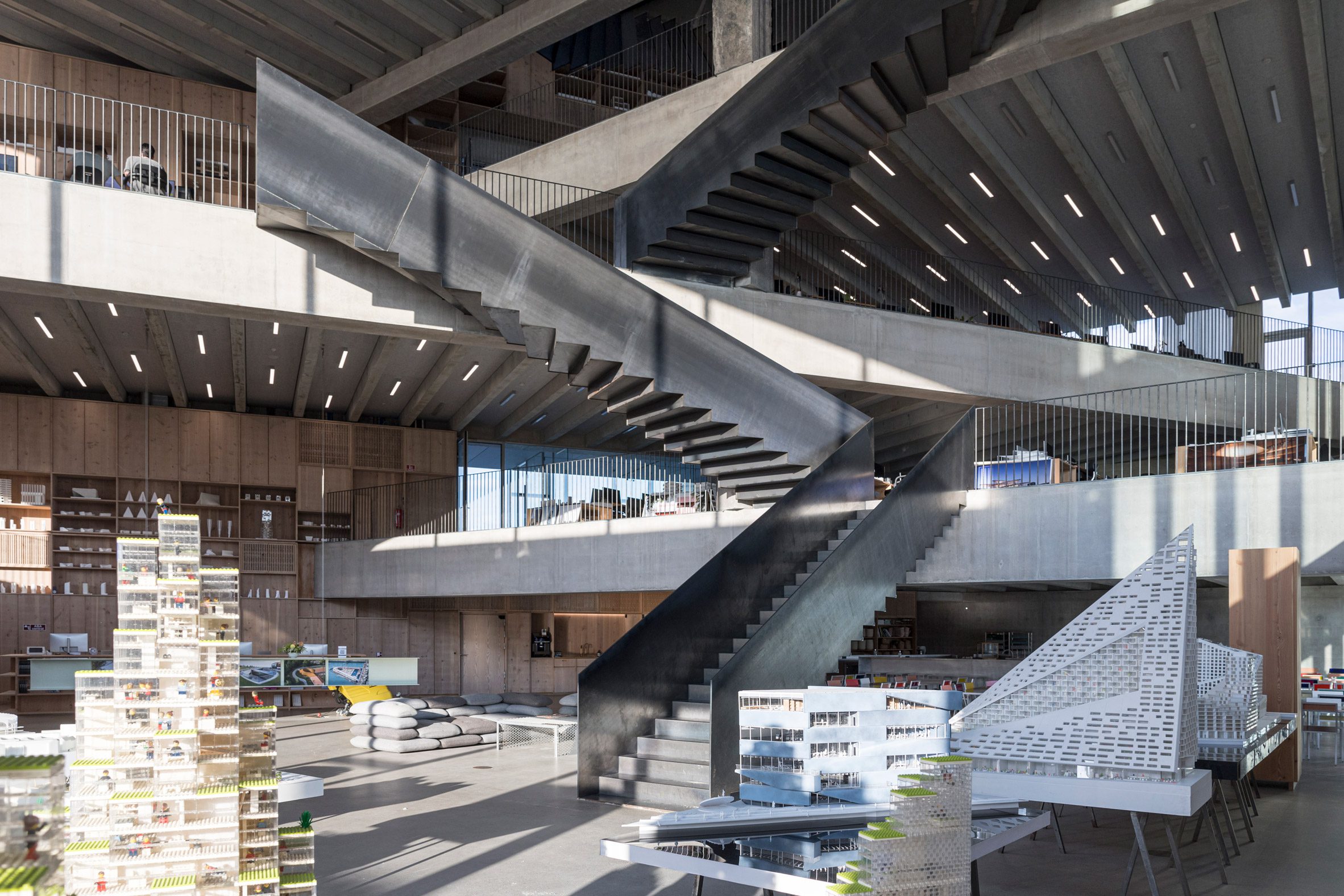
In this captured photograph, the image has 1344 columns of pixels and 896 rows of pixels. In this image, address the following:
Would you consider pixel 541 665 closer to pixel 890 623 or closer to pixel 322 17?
pixel 890 623

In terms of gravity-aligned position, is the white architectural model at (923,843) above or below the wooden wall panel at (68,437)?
below

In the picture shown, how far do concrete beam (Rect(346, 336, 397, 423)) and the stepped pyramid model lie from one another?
439 inches

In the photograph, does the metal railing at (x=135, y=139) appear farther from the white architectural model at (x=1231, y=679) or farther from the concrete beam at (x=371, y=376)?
the white architectural model at (x=1231, y=679)

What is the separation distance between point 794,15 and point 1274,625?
10.5 metres

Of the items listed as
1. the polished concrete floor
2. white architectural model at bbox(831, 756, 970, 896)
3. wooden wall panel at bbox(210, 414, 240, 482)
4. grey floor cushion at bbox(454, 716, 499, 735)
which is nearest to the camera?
white architectural model at bbox(831, 756, 970, 896)

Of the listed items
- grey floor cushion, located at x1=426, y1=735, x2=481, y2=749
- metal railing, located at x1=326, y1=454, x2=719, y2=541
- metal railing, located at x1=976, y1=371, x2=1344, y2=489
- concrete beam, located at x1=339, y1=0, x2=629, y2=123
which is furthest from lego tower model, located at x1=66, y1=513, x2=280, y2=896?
metal railing, located at x1=326, y1=454, x2=719, y2=541

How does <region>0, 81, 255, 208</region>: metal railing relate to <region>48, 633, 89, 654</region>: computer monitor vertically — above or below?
above

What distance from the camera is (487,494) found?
73.5ft

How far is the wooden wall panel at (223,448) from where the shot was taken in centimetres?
1972

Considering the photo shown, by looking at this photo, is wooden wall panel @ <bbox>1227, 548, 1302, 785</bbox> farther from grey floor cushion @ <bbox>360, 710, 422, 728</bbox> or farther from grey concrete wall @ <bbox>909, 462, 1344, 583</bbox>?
grey floor cushion @ <bbox>360, 710, 422, 728</bbox>

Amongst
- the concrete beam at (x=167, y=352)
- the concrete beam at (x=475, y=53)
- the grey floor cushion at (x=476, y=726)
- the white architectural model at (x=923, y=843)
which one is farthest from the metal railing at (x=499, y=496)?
the white architectural model at (x=923, y=843)

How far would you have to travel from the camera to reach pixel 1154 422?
17.5 m

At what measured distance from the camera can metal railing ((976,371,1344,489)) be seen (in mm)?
12875

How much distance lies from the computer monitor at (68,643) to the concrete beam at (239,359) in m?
4.62
